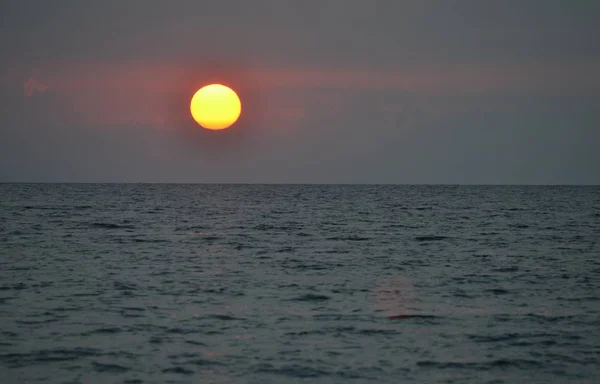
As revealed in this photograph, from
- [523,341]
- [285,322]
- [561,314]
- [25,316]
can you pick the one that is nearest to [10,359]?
[25,316]

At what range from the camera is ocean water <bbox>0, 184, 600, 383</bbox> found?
16578 millimetres

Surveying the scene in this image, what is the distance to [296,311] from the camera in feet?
73.2

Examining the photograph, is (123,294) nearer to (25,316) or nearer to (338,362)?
(25,316)

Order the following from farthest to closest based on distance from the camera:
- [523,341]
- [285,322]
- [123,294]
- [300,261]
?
[300,261], [123,294], [285,322], [523,341]

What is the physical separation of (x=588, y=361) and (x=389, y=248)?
2489 centimetres

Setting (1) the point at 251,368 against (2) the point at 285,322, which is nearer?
(1) the point at 251,368

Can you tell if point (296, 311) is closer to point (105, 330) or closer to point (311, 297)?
point (311, 297)

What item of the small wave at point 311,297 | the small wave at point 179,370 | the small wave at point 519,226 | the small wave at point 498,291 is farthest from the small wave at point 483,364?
the small wave at point 519,226

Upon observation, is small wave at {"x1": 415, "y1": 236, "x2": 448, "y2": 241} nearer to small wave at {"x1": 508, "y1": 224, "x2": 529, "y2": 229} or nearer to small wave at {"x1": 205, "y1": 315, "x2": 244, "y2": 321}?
small wave at {"x1": 508, "y1": 224, "x2": 529, "y2": 229}

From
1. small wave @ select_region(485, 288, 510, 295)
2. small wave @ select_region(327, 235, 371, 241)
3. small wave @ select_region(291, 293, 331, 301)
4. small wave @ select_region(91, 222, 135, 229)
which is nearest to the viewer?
small wave @ select_region(291, 293, 331, 301)

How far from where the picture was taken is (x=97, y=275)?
96.0 ft

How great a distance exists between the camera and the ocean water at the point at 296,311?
653 inches

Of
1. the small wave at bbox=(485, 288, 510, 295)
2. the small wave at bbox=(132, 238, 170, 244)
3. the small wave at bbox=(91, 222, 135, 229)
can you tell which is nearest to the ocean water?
the small wave at bbox=(485, 288, 510, 295)

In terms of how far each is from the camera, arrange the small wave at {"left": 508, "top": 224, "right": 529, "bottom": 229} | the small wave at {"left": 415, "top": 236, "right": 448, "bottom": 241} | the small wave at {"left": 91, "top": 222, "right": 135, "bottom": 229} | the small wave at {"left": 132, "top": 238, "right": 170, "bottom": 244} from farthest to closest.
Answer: the small wave at {"left": 508, "top": 224, "right": 529, "bottom": 229}, the small wave at {"left": 91, "top": 222, "right": 135, "bottom": 229}, the small wave at {"left": 415, "top": 236, "right": 448, "bottom": 241}, the small wave at {"left": 132, "top": 238, "right": 170, "bottom": 244}
